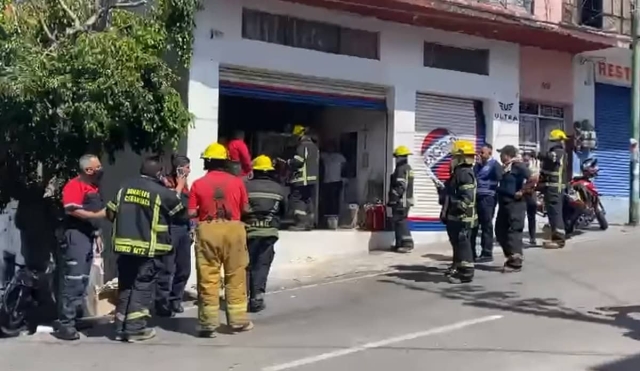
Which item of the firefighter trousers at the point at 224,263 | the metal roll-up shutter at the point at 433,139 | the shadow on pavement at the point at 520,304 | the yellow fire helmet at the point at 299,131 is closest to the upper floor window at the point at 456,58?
the metal roll-up shutter at the point at 433,139

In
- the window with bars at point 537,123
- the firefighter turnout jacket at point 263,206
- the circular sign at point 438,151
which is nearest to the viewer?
the firefighter turnout jacket at point 263,206

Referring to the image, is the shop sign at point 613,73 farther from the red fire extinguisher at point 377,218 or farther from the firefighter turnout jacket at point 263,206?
Result: the firefighter turnout jacket at point 263,206

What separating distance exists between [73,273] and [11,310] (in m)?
0.78

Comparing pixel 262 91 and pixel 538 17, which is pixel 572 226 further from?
pixel 262 91

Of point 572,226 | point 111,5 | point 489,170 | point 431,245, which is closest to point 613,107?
point 572,226

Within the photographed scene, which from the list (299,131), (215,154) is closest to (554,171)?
(299,131)

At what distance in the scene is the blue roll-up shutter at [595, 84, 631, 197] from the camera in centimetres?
2005

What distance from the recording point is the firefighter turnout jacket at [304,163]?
14750 millimetres

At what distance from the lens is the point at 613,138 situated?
20.3 metres

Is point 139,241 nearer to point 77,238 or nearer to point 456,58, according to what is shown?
point 77,238

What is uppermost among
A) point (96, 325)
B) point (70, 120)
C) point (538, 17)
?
point (538, 17)

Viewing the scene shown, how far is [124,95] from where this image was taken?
10438mm

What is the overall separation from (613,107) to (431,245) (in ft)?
21.6

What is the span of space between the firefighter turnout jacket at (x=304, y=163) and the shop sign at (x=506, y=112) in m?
4.28
